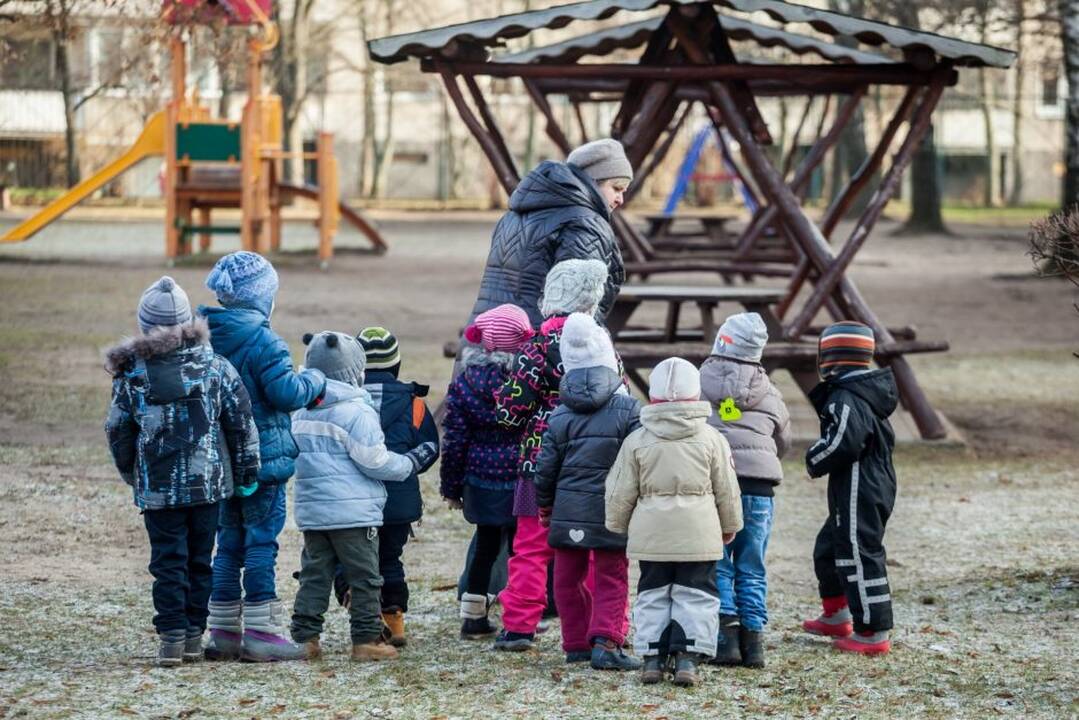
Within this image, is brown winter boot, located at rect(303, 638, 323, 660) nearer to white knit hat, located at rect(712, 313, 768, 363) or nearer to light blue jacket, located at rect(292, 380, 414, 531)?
light blue jacket, located at rect(292, 380, 414, 531)

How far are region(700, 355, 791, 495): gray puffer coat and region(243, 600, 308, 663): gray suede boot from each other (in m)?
1.64

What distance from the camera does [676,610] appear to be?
19.4ft

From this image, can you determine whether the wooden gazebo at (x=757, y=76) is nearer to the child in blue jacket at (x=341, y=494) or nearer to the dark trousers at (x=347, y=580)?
the child in blue jacket at (x=341, y=494)

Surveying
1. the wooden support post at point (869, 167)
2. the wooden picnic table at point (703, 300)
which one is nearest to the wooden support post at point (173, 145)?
the wooden support post at point (869, 167)

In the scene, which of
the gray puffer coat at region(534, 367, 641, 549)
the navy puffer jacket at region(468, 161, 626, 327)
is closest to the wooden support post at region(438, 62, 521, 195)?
the navy puffer jacket at region(468, 161, 626, 327)

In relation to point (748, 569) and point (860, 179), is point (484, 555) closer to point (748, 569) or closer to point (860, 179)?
point (748, 569)

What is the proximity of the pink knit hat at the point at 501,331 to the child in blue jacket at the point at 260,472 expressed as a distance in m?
0.65

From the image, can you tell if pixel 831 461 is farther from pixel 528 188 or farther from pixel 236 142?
pixel 236 142

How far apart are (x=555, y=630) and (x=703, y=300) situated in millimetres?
4726

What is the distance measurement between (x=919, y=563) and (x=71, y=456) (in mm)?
4756

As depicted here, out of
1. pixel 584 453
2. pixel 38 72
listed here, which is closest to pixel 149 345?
pixel 584 453

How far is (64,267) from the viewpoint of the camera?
2252cm

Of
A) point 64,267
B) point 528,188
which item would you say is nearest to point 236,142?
point 64,267

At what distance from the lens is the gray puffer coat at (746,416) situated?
20.9ft
